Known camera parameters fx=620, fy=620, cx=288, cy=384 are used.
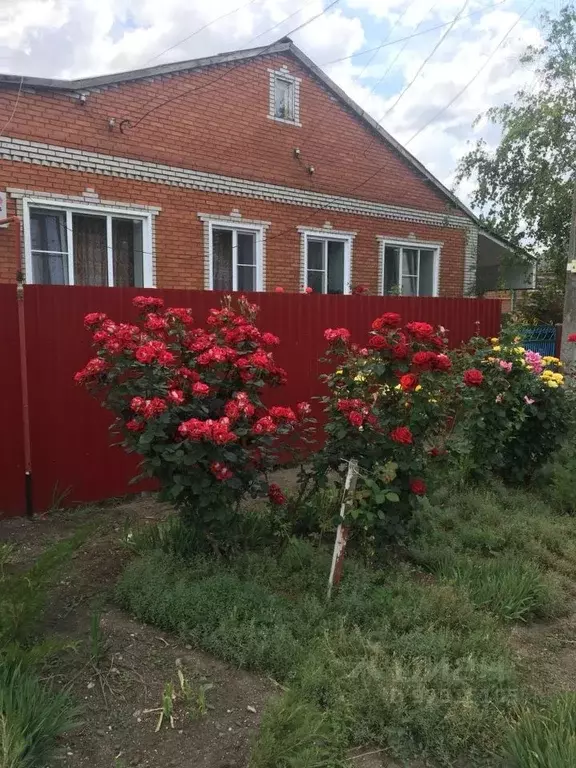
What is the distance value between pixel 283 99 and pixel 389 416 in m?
8.43

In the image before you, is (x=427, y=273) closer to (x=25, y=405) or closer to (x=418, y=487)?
(x=25, y=405)

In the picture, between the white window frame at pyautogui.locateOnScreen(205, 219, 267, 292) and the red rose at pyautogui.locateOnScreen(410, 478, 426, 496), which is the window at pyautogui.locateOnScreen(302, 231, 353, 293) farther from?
the red rose at pyautogui.locateOnScreen(410, 478, 426, 496)

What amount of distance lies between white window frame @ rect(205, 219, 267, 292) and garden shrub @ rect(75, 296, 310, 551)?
5907 mm

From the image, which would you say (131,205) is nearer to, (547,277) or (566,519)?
(566,519)

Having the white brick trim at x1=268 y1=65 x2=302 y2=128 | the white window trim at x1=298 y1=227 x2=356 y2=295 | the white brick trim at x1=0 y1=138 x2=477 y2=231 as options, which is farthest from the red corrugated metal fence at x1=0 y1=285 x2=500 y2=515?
the white brick trim at x1=268 y1=65 x2=302 y2=128

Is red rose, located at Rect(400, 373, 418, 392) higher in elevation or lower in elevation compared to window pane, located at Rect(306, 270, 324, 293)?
lower

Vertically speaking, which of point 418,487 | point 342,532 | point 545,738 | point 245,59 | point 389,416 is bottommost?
point 545,738

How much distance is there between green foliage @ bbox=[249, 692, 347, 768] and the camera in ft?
6.91

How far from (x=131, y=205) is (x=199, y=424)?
629 centimetres

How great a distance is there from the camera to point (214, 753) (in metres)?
2.21

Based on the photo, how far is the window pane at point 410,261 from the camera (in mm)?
12602

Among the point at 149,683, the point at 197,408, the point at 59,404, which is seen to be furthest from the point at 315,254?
the point at 149,683

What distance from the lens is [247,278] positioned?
1008 cm

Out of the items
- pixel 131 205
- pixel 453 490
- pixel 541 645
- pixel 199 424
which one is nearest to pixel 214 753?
pixel 199 424
